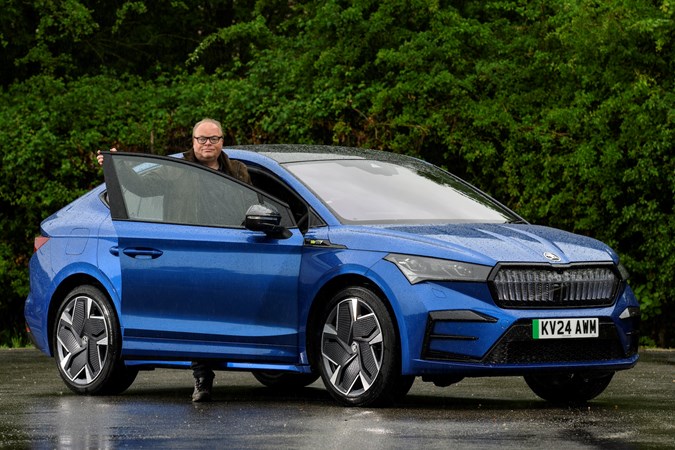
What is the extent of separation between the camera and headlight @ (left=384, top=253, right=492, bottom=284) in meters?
9.52

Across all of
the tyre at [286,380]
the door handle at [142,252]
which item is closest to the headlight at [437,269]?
the door handle at [142,252]

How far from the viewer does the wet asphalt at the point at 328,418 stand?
27.0 feet

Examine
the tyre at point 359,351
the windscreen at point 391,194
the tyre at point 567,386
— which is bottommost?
the tyre at point 567,386

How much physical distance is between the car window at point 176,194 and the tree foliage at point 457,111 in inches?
253

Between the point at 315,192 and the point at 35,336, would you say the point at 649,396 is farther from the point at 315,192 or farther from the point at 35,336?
the point at 35,336

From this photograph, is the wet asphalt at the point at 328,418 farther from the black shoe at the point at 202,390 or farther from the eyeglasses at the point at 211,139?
the eyeglasses at the point at 211,139

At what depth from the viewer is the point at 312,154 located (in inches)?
444

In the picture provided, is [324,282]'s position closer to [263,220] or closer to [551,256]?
[263,220]

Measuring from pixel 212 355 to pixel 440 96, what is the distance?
8084 mm

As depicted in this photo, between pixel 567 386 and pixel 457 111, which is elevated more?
pixel 457 111

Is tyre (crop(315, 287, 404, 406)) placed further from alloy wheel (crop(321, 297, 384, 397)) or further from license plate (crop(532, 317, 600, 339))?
license plate (crop(532, 317, 600, 339))

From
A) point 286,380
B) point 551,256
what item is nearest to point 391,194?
point 551,256

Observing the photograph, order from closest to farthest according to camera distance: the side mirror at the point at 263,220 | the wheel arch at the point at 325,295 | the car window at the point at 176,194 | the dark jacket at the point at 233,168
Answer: the wheel arch at the point at 325,295 < the side mirror at the point at 263,220 < the car window at the point at 176,194 < the dark jacket at the point at 233,168

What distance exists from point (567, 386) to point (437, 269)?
1.66 metres
